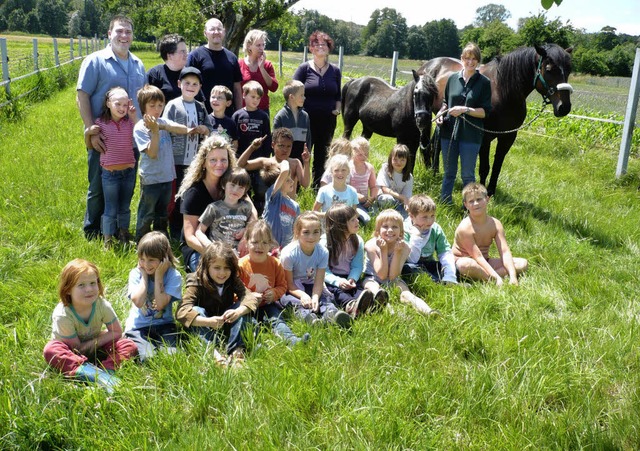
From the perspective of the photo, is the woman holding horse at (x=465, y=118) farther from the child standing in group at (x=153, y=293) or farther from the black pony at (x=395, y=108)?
the child standing in group at (x=153, y=293)

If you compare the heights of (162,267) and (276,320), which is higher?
(162,267)

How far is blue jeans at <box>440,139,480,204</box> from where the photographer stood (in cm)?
623

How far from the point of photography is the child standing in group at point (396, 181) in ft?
18.8

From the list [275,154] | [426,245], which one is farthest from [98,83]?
[426,245]

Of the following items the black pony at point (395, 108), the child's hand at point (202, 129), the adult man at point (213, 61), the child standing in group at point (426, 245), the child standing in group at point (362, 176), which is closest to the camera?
the child standing in group at point (426, 245)

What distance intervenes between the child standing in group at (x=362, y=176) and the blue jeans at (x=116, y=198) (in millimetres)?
2235

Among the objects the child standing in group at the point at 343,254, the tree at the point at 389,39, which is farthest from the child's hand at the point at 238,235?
the tree at the point at 389,39

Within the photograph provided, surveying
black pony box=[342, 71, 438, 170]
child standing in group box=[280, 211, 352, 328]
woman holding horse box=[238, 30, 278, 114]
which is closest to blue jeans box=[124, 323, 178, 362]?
child standing in group box=[280, 211, 352, 328]

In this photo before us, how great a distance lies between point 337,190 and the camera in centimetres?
515

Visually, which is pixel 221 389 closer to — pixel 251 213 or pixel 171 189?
pixel 251 213

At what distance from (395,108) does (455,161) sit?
5.17 feet

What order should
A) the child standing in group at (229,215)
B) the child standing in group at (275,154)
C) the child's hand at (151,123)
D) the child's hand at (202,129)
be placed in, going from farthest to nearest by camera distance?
the child standing in group at (275,154) < the child's hand at (202,129) < the child's hand at (151,123) < the child standing in group at (229,215)

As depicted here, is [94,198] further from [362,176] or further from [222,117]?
[362,176]

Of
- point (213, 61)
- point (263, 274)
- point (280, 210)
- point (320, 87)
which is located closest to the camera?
point (263, 274)
